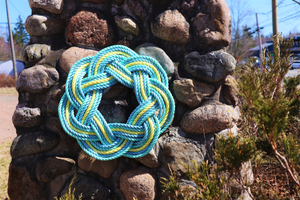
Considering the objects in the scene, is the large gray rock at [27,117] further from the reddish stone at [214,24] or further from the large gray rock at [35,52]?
the reddish stone at [214,24]

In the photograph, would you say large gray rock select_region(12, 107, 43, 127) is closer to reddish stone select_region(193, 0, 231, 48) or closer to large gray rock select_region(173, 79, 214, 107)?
large gray rock select_region(173, 79, 214, 107)

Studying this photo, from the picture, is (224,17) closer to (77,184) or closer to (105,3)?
(105,3)

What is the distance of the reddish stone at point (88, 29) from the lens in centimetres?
170

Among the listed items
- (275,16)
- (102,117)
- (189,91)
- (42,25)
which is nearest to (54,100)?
(102,117)

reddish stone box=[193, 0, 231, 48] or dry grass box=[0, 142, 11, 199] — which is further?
dry grass box=[0, 142, 11, 199]

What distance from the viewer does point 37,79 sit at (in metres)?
1.72

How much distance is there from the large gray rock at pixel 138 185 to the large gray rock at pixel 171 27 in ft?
3.31

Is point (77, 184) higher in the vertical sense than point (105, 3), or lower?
lower

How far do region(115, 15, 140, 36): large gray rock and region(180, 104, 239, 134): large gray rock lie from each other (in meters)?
0.74

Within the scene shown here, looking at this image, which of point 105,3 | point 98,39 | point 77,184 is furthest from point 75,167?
point 105,3

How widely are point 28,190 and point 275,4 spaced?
7313mm

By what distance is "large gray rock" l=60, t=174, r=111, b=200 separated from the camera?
167 centimetres

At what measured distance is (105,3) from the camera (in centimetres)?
177

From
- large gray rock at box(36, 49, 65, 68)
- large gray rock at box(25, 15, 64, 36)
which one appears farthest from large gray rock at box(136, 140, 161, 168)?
large gray rock at box(25, 15, 64, 36)
